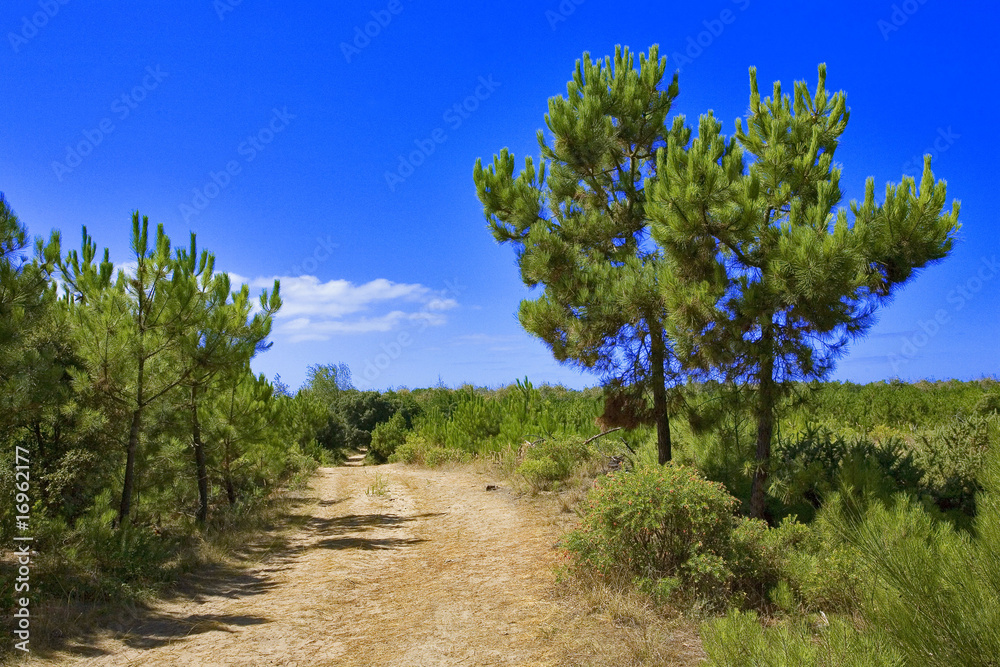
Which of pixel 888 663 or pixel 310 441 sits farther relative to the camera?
pixel 310 441

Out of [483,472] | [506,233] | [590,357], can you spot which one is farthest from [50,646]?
[483,472]

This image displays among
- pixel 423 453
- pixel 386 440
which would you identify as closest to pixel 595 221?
pixel 423 453

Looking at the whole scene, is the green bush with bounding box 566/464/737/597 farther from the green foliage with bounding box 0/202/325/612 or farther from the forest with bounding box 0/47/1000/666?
the green foliage with bounding box 0/202/325/612

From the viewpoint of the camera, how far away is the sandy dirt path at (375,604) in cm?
448

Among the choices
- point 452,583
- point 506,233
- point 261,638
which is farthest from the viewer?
point 506,233

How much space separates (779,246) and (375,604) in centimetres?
543

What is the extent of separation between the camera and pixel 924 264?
5.57m

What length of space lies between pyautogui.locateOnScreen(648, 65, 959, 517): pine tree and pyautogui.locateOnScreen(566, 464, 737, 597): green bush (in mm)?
1699

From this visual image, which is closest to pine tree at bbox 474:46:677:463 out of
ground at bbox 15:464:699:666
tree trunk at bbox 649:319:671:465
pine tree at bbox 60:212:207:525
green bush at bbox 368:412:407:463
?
tree trunk at bbox 649:319:671:465

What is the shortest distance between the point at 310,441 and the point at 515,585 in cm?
1302

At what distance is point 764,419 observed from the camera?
659 centimetres

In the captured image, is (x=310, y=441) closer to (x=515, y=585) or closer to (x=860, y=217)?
(x=515, y=585)

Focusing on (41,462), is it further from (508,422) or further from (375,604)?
(508,422)

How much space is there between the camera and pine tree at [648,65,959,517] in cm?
545
